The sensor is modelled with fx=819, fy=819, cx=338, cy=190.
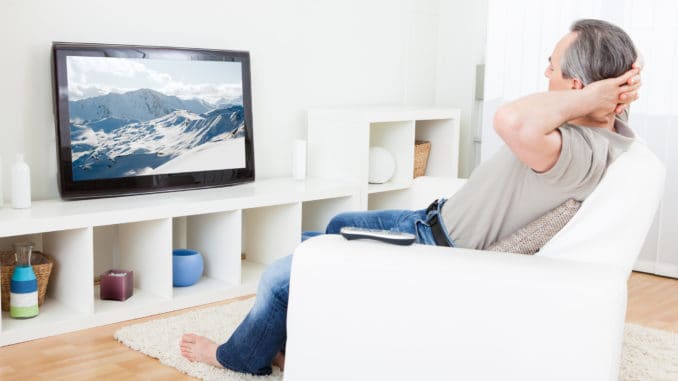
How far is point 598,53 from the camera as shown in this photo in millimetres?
1819

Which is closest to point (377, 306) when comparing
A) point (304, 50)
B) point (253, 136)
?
point (253, 136)

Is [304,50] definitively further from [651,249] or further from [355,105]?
[651,249]

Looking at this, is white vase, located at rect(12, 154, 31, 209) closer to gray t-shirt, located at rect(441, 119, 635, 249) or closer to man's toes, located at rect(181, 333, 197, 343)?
man's toes, located at rect(181, 333, 197, 343)

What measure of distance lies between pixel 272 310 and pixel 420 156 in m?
2.32

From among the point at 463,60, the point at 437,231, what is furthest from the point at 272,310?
the point at 463,60

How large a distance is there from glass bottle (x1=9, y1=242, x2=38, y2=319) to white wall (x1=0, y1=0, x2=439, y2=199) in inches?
15.2

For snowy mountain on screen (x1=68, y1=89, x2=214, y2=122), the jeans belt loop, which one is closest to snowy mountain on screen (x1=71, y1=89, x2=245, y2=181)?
snowy mountain on screen (x1=68, y1=89, x2=214, y2=122)

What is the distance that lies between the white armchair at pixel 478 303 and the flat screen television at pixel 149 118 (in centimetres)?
150

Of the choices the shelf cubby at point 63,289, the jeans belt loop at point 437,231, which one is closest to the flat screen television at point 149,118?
the shelf cubby at point 63,289

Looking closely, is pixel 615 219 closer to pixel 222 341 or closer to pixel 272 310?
pixel 272 310

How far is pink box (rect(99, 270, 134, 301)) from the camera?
9.59 feet

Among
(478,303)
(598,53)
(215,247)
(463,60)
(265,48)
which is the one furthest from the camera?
(463,60)

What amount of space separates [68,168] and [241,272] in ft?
2.80

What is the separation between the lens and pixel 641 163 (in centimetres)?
177
